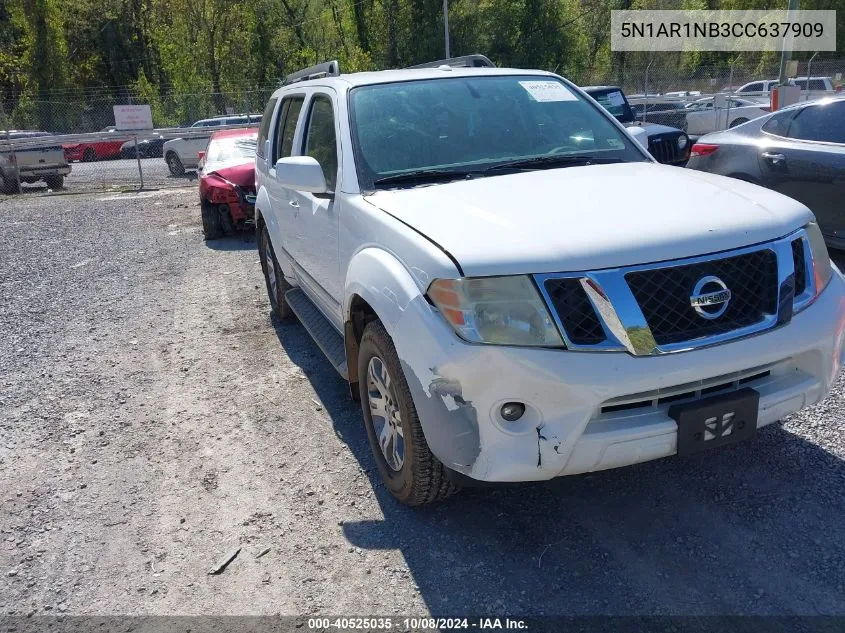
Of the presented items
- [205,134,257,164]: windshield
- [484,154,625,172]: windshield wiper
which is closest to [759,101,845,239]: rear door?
[484,154,625,172]: windshield wiper

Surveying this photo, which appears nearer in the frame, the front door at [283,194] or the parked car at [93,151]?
the front door at [283,194]

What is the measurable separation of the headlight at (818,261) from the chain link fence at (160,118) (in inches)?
723

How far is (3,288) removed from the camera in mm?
8219

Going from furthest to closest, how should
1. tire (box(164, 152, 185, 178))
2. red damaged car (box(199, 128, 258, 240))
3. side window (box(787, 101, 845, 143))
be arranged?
tire (box(164, 152, 185, 178)), red damaged car (box(199, 128, 258, 240)), side window (box(787, 101, 845, 143))

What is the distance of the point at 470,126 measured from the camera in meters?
4.07

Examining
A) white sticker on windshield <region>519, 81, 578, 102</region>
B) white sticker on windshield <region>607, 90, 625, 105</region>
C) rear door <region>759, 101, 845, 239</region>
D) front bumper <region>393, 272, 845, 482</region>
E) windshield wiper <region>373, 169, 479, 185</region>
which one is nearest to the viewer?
front bumper <region>393, 272, 845, 482</region>

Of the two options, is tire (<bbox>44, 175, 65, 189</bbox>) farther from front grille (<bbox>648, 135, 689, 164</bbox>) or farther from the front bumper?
the front bumper

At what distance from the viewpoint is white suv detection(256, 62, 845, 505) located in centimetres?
265

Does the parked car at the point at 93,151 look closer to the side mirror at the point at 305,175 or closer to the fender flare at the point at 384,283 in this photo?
the side mirror at the point at 305,175

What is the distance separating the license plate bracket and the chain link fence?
733 inches

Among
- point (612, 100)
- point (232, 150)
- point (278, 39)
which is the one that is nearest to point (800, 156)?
point (232, 150)

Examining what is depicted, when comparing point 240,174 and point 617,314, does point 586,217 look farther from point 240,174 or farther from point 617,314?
point 240,174

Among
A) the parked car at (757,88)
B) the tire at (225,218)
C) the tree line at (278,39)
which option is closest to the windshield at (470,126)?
the tire at (225,218)

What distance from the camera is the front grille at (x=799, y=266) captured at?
300cm
